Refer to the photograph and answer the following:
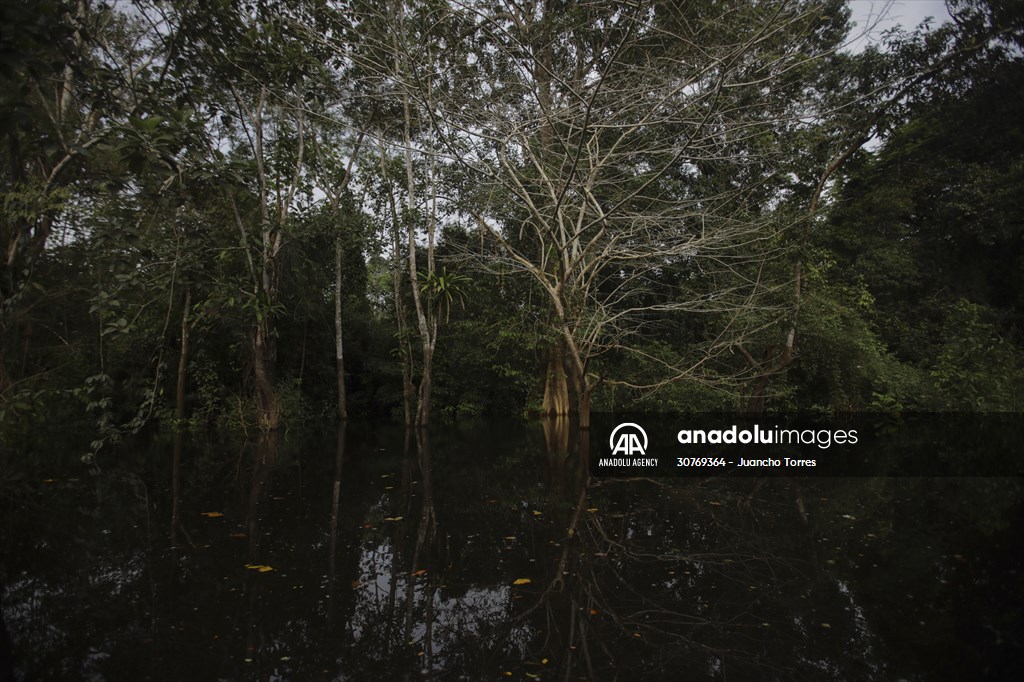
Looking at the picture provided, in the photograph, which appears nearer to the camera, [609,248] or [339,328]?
[609,248]

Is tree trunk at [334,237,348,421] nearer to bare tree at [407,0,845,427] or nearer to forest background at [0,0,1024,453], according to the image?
forest background at [0,0,1024,453]

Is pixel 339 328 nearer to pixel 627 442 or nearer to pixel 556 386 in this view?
pixel 556 386

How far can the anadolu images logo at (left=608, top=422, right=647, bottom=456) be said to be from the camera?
8.43 meters

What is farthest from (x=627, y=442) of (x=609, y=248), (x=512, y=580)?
(x=512, y=580)

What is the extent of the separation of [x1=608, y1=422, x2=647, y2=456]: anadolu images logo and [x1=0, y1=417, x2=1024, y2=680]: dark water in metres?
2.20

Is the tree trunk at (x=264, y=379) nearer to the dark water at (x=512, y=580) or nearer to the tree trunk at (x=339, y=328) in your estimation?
the tree trunk at (x=339, y=328)

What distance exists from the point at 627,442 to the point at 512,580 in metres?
5.92

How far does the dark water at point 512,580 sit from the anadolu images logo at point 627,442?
2.20 m

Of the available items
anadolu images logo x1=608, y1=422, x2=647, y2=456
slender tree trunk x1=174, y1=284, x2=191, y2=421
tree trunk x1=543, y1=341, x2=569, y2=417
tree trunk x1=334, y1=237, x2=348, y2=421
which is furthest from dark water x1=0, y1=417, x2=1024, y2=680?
tree trunk x1=334, y1=237, x2=348, y2=421

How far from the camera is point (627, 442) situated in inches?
355

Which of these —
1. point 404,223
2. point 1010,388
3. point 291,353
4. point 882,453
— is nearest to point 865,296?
point 1010,388

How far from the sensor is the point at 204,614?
2.86 meters

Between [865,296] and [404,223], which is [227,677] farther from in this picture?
[865,296]

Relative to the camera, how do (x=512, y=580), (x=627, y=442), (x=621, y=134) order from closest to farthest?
(x=512, y=580) → (x=621, y=134) → (x=627, y=442)
